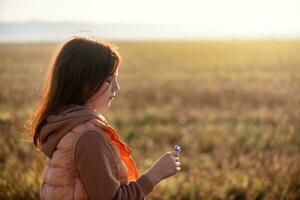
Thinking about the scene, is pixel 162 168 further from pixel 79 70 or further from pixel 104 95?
pixel 79 70

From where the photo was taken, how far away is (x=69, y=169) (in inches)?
99.9

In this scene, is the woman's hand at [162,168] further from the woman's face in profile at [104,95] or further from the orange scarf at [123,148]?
the woman's face in profile at [104,95]

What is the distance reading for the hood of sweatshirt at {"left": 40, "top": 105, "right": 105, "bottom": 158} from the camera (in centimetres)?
253

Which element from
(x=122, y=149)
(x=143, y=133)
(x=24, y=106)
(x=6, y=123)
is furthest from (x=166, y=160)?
(x=24, y=106)

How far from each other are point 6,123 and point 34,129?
24.5 ft

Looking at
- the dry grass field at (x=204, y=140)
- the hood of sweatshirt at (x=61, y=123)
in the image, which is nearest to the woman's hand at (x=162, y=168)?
the hood of sweatshirt at (x=61, y=123)

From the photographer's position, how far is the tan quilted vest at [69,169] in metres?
2.50

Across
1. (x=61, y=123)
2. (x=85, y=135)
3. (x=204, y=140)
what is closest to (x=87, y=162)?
(x=85, y=135)

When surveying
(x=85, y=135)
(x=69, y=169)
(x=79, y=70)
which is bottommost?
(x=69, y=169)

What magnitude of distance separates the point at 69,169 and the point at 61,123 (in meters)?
0.20

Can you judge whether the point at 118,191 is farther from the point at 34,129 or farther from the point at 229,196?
the point at 229,196

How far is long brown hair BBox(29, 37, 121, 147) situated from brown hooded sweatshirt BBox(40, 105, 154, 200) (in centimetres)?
5

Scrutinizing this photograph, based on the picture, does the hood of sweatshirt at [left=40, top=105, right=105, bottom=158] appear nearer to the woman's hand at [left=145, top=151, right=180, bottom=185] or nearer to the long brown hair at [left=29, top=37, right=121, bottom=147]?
the long brown hair at [left=29, top=37, right=121, bottom=147]

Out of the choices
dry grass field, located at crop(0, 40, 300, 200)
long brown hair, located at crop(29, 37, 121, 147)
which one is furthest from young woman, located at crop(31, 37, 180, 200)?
dry grass field, located at crop(0, 40, 300, 200)
